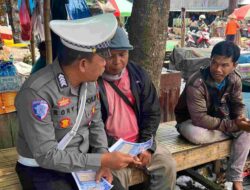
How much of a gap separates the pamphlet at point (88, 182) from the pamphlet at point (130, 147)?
244 millimetres

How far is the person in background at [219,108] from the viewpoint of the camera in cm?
335

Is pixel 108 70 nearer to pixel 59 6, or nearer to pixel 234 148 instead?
pixel 59 6

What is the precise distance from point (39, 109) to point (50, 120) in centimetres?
11

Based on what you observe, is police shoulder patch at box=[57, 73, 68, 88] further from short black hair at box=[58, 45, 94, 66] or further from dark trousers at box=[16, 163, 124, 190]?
dark trousers at box=[16, 163, 124, 190]

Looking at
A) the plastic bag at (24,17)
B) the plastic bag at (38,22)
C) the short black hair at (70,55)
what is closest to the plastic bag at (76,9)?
the short black hair at (70,55)

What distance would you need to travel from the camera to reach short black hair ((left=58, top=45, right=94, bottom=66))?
2.06m

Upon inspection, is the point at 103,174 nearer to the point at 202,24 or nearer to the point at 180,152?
the point at 180,152

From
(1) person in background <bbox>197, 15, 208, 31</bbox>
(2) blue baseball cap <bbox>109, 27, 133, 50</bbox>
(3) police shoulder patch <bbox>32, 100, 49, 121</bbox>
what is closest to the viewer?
(3) police shoulder patch <bbox>32, 100, 49, 121</bbox>

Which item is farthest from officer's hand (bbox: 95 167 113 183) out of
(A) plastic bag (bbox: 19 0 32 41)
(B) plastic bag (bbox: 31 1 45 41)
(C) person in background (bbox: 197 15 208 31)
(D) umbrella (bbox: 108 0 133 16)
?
(C) person in background (bbox: 197 15 208 31)

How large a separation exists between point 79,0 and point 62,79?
3.80ft

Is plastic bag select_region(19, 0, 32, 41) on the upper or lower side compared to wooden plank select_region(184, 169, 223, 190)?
upper

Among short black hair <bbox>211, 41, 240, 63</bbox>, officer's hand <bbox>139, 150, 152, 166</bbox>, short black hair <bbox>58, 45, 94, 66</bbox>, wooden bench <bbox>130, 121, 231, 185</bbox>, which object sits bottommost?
wooden bench <bbox>130, 121, 231, 185</bbox>

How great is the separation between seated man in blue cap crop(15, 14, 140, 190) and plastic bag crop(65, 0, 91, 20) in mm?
857

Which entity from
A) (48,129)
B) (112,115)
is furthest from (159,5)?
(48,129)
